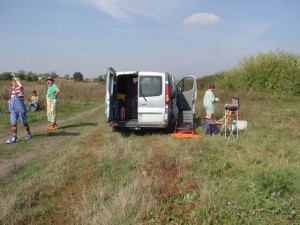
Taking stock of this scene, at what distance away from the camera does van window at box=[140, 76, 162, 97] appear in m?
10.5

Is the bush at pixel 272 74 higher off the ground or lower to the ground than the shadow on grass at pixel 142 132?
higher

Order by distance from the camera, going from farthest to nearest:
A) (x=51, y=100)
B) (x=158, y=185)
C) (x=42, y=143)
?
(x=51, y=100)
(x=42, y=143)
(x=158, y=185)

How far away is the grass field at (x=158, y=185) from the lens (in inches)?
167

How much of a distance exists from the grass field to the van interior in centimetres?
279

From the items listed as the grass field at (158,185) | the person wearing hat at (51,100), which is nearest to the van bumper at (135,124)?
the grass field at (158,185)

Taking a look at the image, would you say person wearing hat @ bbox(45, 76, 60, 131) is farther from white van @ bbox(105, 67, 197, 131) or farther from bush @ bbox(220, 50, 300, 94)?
bush @ bbox(220, 50, 300, 94)

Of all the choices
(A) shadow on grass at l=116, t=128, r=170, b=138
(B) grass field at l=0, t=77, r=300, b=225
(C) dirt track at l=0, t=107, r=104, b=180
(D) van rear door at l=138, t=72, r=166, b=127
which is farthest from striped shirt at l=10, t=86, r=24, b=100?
(D) van rear door at l=138, t=72, r=166, b=127

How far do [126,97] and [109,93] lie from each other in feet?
5.77

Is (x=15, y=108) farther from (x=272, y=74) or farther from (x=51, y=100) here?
(x=272, y=74)

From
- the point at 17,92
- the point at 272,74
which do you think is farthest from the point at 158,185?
the point at 272,74

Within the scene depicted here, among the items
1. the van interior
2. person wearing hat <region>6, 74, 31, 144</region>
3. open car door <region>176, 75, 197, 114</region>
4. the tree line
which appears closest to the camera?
person wearing hat <region>6, 74, 31, 144</region>

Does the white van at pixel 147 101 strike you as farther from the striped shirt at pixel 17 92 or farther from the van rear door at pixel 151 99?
the striped shirt at pixel 17 92

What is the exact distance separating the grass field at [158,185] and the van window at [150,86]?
215cm

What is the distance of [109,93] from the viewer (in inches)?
405
